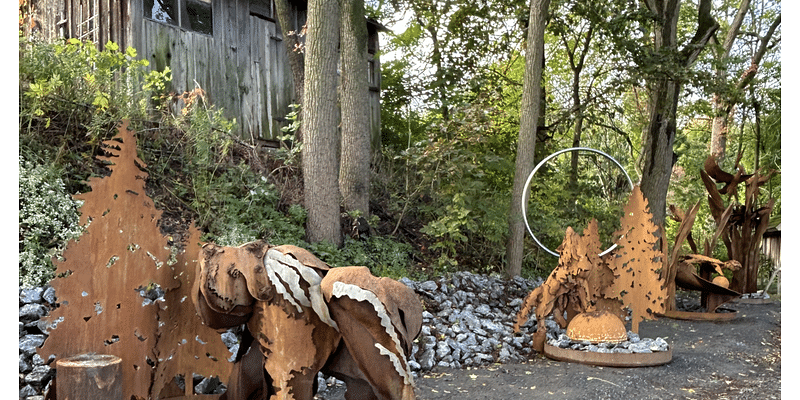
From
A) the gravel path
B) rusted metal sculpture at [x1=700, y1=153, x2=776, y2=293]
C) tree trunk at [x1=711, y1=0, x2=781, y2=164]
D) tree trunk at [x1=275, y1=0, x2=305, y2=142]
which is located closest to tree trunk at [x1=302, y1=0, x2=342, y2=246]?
the gravel path

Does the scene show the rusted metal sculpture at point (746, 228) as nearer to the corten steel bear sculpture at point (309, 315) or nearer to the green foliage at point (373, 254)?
the green foliage at point (373, 254)

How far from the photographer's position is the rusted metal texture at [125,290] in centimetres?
242

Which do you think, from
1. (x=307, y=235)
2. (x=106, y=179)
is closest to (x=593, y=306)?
(x=307, y=235)

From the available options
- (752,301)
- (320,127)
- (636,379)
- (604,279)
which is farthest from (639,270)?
(752,301)

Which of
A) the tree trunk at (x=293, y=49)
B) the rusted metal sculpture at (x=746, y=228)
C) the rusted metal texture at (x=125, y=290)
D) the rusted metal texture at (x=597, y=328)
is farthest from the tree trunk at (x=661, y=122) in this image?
the rusted metal texture at (x=125, y=290)

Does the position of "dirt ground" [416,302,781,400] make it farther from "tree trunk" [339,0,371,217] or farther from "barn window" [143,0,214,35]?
"barn window" [143,0,214,35]

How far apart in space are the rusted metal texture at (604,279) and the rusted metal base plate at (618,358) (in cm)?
46

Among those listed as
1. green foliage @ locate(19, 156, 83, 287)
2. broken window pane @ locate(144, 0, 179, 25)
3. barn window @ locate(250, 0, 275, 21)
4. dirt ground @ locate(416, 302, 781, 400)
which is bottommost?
dirt ground @ locate(416, 302, 781, 400)

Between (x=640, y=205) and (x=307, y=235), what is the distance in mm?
3768

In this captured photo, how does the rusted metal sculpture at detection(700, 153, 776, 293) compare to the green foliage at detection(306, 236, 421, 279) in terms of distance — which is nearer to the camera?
the green foliage at detection(306, 236, 421, 279)

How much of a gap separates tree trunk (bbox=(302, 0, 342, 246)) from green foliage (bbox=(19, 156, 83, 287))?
2.67 m

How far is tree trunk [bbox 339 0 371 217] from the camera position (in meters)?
8.41

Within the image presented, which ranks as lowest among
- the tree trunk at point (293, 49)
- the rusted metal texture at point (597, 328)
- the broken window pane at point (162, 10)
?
the rusted metal texture at point (597, 328)

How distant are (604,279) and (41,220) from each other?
5199 millimetres
